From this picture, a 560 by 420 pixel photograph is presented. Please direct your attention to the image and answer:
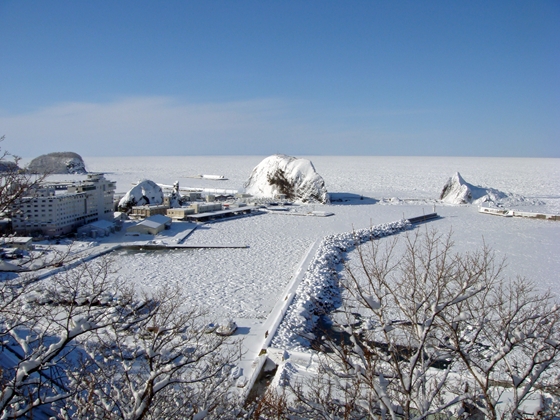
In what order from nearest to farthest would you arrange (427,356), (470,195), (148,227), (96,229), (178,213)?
(427,356) < (96,229) < (148,227) < (178,213) < (470,195)

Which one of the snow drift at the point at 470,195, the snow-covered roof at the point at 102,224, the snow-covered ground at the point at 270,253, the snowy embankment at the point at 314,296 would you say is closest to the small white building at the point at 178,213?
the snow-covered ground at the point at 270,253

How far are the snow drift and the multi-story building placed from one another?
27.1 m

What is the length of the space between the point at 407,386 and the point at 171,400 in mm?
2518

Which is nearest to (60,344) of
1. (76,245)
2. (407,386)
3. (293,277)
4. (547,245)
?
(407,386)

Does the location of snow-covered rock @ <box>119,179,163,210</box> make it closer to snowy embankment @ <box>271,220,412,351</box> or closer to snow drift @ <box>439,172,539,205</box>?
snowy embankment @ <box>271,220,412,351</box>

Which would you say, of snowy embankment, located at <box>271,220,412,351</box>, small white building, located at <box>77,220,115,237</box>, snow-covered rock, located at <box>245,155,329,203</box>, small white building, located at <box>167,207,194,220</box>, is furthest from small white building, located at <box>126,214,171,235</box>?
snow-covered rock, located at <box>245,155,329,203</box>

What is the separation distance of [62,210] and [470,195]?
3095 cm

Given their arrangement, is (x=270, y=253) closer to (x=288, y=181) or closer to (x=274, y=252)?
(x=274, y=252)

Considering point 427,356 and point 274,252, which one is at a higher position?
point 427,356

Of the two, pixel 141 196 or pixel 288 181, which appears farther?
pixel 288 181

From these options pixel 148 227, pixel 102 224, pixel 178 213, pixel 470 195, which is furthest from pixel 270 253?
pixel 470 195

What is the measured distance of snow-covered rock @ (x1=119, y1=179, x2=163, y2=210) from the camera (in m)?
29.5

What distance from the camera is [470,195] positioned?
36125 mm

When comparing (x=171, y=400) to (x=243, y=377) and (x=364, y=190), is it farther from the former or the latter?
(x=364, y=190)
